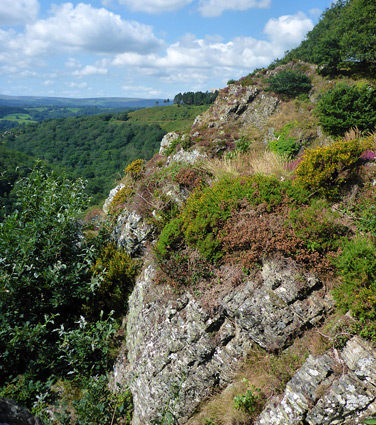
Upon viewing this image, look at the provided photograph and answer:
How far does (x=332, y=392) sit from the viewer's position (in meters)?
3.86

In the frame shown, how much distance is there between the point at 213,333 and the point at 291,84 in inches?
789

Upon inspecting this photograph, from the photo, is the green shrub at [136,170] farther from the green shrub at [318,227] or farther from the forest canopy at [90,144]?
the forest canopy at [90,144]

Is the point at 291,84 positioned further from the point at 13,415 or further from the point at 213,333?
the point at 13,415

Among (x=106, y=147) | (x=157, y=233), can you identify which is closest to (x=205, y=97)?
(x=106, y=147)

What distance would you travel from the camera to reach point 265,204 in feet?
20.7

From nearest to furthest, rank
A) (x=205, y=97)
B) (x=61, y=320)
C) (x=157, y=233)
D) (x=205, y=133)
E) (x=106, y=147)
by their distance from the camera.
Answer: (x=61, y=320), (x=157, y=233), (x=205, y=133), (x=106, y=147), (x=205, y=97)

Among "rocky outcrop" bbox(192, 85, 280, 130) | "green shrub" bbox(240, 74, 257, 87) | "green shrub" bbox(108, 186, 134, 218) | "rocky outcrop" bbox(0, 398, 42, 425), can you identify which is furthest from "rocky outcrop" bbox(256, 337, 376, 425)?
"green shrub" bbox(240, 74, 257, 87)

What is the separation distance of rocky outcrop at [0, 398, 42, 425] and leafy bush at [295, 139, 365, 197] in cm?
697

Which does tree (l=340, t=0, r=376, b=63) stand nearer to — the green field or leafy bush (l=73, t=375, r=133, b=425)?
leafy bush (l=73, t=375, r=133, b=425)

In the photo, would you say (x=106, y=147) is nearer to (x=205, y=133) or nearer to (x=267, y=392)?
(x=205, y=133)

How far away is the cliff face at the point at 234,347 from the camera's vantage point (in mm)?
3883

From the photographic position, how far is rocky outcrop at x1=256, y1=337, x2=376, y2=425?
3.69 metres

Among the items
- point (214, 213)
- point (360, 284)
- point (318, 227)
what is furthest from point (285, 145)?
point (360, 284)

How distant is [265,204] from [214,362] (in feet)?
13.0
